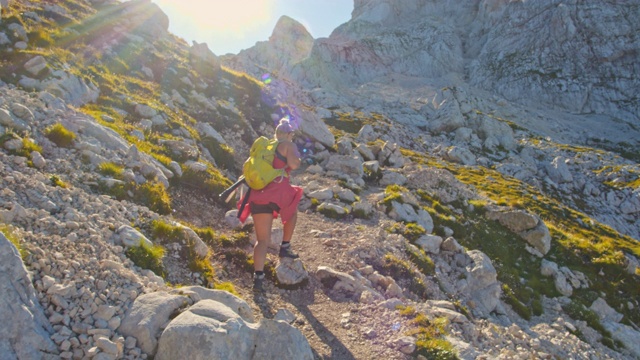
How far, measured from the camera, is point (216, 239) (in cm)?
1098

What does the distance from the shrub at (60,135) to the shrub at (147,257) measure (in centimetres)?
484

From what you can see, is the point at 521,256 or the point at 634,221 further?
the point at 634,221

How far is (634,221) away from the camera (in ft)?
149

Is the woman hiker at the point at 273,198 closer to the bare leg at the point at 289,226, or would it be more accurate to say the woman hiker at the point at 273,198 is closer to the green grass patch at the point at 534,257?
the bare leg at the point at 289,226

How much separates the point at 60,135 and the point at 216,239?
5181mm

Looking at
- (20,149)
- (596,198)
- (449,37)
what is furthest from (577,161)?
(449,37)

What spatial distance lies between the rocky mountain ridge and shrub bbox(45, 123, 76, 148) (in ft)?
0.12

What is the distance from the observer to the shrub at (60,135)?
10508 mm

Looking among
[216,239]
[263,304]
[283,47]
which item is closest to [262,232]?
[263,304]

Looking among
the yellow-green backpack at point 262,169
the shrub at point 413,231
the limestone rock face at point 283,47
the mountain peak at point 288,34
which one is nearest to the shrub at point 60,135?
the yellow-green backpack at point 262,169

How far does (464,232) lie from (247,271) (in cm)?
1401

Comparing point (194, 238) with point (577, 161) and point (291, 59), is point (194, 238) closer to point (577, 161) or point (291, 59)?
point (577, 161)

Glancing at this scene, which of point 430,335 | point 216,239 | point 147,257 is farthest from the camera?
point 216,239

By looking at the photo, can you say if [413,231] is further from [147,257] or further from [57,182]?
[57,182]
